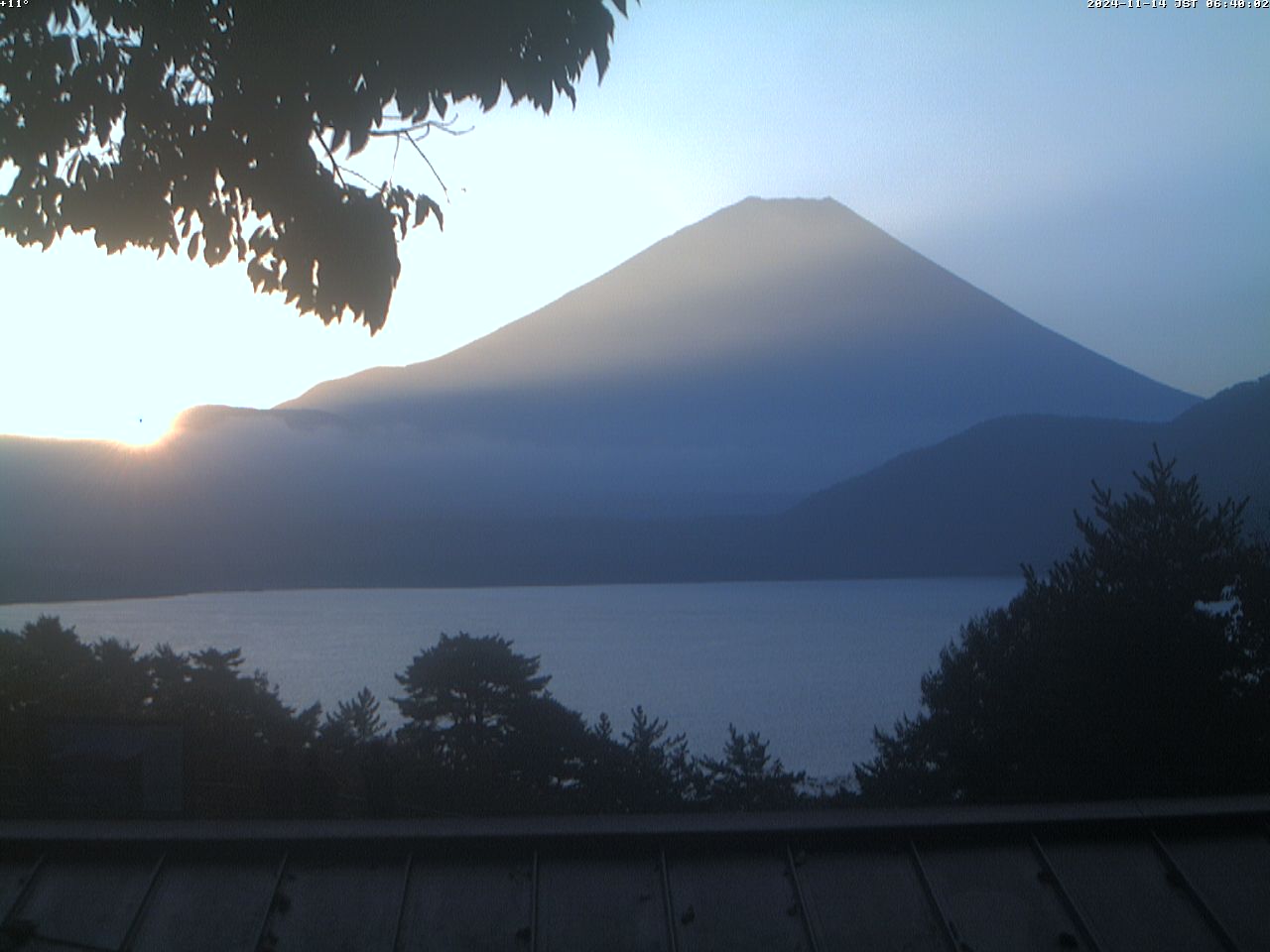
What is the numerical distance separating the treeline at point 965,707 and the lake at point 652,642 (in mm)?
489

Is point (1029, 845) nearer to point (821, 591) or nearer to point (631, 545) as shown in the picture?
point (821, 591)

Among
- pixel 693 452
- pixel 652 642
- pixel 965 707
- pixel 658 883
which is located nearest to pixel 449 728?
pixel 652 642

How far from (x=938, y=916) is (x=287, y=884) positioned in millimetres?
2119

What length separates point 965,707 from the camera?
1525 cm

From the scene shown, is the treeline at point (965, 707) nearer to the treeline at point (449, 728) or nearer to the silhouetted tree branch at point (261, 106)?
the treeline at point (449, 728)

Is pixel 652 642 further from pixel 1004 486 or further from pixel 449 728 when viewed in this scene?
pixel 1004 486

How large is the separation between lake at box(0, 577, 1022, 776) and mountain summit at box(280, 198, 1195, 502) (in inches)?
789

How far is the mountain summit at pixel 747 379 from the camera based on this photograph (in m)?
49.6

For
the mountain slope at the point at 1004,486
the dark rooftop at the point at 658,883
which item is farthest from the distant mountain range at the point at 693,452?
the dark rooftop at the point at 658,883

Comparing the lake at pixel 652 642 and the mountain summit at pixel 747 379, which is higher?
the mountain summit at pixel 747 379

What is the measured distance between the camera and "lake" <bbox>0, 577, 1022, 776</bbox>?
15.3 meters

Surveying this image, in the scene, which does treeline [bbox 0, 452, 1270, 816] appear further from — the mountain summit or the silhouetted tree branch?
the mountain summit

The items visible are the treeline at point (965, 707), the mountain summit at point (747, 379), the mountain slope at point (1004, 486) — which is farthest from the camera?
the mountain summit at point (747, 379)

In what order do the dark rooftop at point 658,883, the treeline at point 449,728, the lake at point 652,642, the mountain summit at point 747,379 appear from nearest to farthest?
the dark rooftop at point 658,883 → the treeline at point 449,728 → the lake at point 652,642 → the mountain summit at point 747,379
